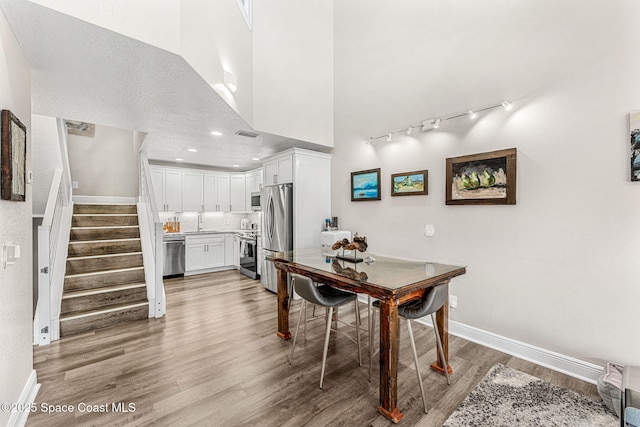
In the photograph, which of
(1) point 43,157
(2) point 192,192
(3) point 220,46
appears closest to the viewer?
(3) point 220,46

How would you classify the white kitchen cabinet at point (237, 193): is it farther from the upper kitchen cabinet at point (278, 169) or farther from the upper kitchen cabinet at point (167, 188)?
the upper kitchen cabinet at point (278, 169)

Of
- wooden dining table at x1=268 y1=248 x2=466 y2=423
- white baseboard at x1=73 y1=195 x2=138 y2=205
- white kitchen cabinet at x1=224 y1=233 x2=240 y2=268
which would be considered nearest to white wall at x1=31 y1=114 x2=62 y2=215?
white baseboard at x1=73 y1=195 x2=138 y2=205

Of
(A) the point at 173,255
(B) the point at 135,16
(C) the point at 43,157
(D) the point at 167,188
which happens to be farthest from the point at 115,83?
(A) the point at 173,255

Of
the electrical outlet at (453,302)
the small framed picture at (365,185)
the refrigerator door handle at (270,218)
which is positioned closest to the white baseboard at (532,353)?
the electrical outlet at (453,302)

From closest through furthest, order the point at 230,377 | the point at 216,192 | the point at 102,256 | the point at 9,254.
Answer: the point at 9,254, the point at 230,377, the point at 102,256, the point at 216,192

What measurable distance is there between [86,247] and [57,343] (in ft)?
4.52

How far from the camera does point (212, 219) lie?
6.60 metres

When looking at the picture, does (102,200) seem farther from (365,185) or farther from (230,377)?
(365,185)

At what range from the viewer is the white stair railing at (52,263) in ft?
9.24

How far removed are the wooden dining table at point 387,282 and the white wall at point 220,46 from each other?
1.87 metres

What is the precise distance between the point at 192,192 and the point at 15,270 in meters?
4.45

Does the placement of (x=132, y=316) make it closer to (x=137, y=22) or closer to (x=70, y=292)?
(x=70, y=292)

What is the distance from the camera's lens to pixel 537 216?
7.92 ft

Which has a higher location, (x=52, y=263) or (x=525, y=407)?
(x=52, y=263)
